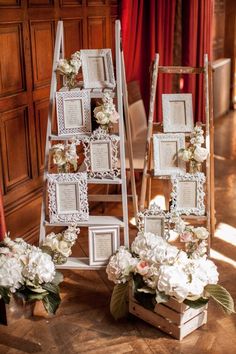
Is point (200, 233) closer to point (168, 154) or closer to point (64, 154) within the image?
point (168, 154)

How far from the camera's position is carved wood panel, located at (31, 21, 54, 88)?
3.29 meters

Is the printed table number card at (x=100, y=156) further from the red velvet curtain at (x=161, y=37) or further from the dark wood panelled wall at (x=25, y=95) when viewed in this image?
the red velvet curtain at (x=161, y=37)

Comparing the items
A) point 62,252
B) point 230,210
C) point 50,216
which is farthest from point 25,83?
point 230,210

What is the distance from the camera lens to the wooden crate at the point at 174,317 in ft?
8.12

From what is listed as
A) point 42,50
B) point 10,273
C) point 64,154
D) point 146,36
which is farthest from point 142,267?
point 146,36

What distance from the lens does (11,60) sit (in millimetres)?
3072

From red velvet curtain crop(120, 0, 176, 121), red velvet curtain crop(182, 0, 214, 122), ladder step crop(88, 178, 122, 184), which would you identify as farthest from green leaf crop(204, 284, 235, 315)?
red velvet curtain crop(182, 0, 214, 122)

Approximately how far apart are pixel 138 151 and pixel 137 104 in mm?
598

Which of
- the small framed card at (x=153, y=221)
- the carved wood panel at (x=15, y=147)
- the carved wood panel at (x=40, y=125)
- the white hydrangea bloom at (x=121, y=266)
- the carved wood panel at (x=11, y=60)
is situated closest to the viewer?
the white hydrangea bloom at (x=121, y=266)

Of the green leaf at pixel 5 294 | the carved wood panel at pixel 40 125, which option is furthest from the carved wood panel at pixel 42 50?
the green leaf at pixel 5 294

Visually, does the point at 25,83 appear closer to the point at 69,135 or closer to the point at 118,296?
the point at 69,135

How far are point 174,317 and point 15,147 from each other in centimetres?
143

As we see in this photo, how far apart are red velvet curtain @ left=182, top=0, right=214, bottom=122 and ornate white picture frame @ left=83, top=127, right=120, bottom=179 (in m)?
2.92

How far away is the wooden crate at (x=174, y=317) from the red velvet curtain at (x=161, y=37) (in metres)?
2.39
